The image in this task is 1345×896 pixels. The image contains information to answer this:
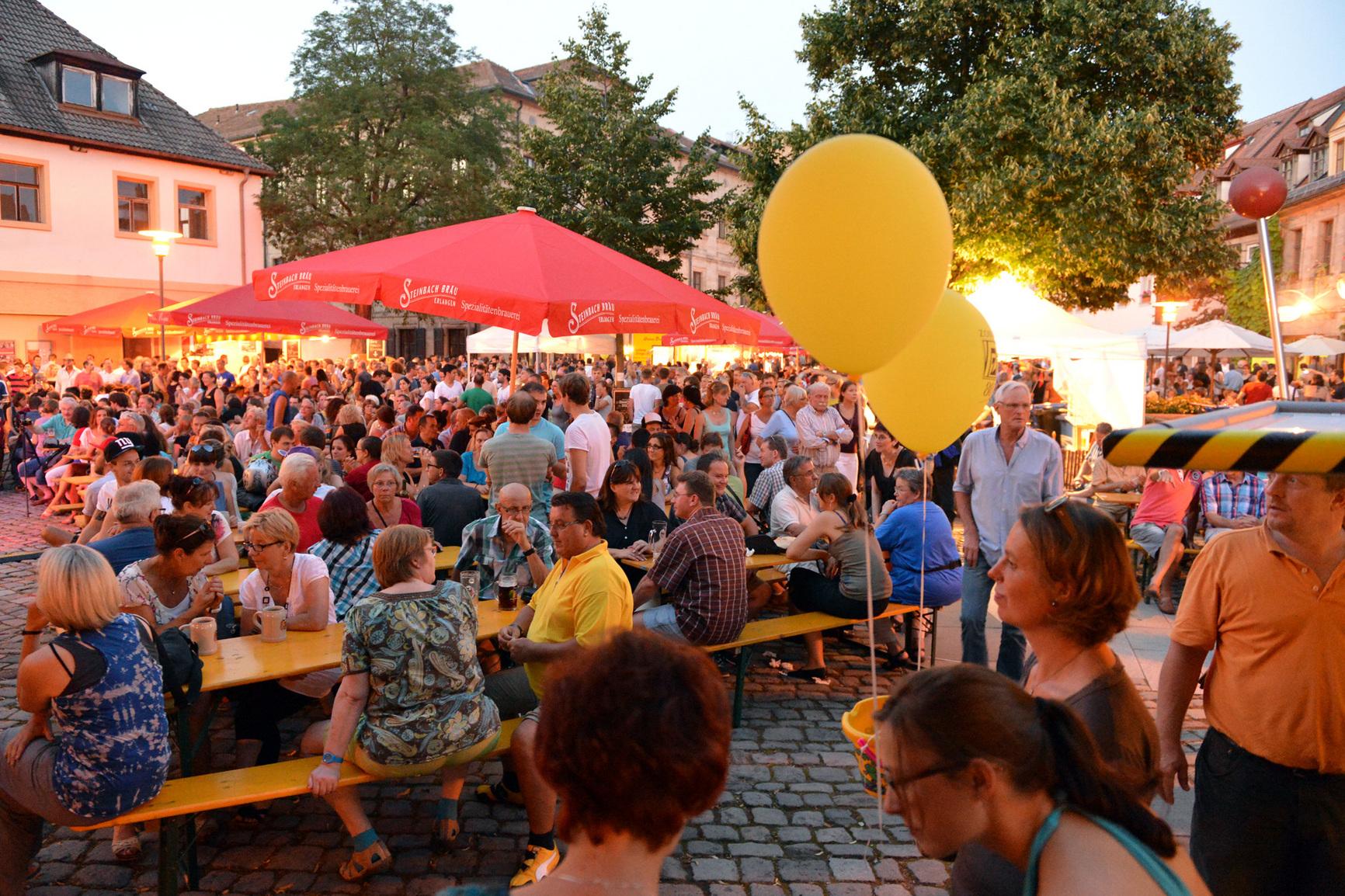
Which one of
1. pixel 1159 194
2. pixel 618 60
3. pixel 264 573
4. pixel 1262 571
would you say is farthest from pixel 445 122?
pixel 1262 571

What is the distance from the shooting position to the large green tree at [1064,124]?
1870 cm

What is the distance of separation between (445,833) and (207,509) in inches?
112

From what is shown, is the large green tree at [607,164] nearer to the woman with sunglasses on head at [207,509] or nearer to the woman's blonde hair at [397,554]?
the woman with sunglasses on head at [207,509]

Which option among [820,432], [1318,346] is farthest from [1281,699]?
[1318,346]

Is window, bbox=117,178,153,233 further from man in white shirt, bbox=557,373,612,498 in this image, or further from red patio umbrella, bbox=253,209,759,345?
man in white shirt, bbox=557,373,612,498

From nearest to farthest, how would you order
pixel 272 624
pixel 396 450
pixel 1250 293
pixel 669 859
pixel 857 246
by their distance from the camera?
pixel 857 246 < pixel 669 859 < pixel 272 624 < pixel 396 450 < pixel 1250 293

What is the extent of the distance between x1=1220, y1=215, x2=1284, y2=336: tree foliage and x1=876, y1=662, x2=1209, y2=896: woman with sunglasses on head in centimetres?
4577

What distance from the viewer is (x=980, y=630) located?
5578 mm

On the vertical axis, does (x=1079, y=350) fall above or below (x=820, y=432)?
above

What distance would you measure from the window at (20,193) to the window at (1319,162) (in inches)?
1881

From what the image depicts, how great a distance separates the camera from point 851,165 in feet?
9.87

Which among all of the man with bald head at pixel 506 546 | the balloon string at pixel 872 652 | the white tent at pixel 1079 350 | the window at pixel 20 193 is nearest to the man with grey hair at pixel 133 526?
the man with bald head at pixel 506 546

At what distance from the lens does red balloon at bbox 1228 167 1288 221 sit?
147 inches

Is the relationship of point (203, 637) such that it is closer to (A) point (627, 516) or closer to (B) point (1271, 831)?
(A) point (627, 516)
